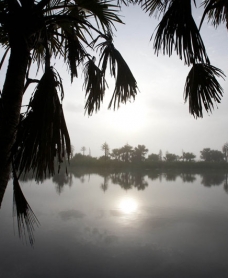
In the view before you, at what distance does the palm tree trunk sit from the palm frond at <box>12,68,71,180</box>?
0.21 feet

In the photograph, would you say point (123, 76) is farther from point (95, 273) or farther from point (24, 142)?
point (95, 273)

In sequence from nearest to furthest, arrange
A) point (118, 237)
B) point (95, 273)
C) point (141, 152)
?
point (95, 273) < point (118, 237) < point (141, 152)

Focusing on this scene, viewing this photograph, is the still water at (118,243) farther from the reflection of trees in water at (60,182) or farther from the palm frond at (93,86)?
the reflection of trees in water at (60,182)

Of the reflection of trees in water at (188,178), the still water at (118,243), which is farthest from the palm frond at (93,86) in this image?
the reflection of trees in water at (188,178)

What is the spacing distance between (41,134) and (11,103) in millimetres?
262

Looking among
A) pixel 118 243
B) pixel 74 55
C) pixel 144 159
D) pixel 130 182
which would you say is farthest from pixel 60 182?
pixel 144 159

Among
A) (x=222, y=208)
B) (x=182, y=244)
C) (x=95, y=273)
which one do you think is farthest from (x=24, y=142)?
(x=222, y=208)

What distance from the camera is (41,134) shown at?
0.82 m

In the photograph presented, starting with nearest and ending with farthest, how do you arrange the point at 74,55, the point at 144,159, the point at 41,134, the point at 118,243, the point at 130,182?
the point at 41,134 < the point at 74,55 < the point at 118,243 < the point at 130,182 < the point at 144,159

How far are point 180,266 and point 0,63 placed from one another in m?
4.00

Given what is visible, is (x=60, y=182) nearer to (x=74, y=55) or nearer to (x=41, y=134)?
(x=74, y=55)

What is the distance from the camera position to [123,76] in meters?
1.71

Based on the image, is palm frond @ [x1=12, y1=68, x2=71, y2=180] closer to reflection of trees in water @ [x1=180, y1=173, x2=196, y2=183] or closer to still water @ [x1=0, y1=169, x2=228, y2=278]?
still water @ [x1=0, y1=169, x2=228, y2=278]

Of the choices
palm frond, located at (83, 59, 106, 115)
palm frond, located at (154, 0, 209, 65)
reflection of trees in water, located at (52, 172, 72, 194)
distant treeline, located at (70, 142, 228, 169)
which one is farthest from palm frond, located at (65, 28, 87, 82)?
distant treeline, located at (70, 142, 228, 169)
